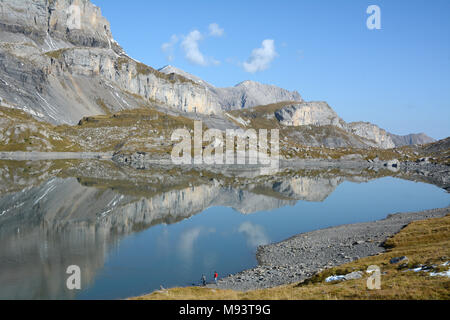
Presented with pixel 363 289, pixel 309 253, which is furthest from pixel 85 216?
pixel 363 289

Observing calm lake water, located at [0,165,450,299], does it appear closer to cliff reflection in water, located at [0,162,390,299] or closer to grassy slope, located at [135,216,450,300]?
cliff reflection in water, located at [0,162,390,299]

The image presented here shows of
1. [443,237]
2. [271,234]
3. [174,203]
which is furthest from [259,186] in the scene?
[443,237]

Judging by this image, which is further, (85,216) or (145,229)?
(85,216)

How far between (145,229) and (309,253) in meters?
26.1

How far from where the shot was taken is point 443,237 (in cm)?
3675

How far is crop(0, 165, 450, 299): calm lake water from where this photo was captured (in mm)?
34125

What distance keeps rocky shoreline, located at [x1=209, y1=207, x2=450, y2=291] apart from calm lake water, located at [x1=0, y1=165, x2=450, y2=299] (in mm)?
2827

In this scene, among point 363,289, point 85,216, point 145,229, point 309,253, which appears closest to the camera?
point 363,289

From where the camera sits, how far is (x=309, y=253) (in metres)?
41.7

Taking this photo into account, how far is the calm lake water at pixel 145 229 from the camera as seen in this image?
34.1 m

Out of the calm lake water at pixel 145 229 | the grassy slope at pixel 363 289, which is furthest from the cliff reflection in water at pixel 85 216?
the grassy slope at pixel 363 289

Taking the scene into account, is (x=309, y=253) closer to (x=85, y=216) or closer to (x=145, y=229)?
(x=145, y=229)

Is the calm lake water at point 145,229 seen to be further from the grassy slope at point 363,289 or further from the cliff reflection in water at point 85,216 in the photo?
the grassy slope at point 363,289

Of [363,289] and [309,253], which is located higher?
[363,289]
